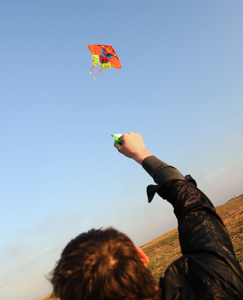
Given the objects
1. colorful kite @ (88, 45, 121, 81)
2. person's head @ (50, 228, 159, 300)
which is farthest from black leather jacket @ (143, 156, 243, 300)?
colorful kite @ (88, 45, 121, 81)

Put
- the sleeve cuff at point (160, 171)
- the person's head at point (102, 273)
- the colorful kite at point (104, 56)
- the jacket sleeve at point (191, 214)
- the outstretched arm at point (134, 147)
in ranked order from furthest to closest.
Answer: the colorful kite at point (104, 56)
the outstretched arm at point (134, 147)
the sleeve cuff at point (160, 171)
the jacket sleeve at point (191, 214)
the person's head at point (102, 273)

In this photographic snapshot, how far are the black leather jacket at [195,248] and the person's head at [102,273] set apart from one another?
6.6 inches

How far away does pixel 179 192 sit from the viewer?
1891 millimetres

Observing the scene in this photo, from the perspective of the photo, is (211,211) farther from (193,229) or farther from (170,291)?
(170,291)

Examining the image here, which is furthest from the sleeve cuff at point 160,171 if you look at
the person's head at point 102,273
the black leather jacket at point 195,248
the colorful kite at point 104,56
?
the colorful kite at point 104,56

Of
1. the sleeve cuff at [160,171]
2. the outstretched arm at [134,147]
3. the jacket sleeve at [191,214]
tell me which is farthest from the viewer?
the outstretched arm at [134,147]

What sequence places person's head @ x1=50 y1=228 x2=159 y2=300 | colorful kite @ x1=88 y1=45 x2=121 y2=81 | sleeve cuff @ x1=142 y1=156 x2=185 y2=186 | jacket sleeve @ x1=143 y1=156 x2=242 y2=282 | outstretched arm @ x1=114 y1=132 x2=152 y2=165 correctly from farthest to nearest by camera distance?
colorful kite @ x1=88 y1=45 x2=121 y2=81, outstretched arm @ x1=114 y1=132 x2=152 y2=165, sleeve cuff @ x1=142 y1=156 x2=185 y2=186, jacket sleeve @ x1=143 y1=156 x2=242 y2=282, person's head @ x1=50 y1=228 x2=159 y2=300

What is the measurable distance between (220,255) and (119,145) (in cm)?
113

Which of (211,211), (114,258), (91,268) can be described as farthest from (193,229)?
(91,268)

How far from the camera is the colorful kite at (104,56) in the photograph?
1023 cm

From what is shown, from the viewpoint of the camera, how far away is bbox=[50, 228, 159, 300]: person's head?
138 cm

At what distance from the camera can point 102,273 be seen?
1389 mm

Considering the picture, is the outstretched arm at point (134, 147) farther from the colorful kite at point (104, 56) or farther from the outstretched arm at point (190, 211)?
the colorful kite at point (104, 56)

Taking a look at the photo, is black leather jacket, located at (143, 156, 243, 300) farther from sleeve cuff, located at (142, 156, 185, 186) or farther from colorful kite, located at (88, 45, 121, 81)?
colorful kite, located at (88, 45, 121, 81)
